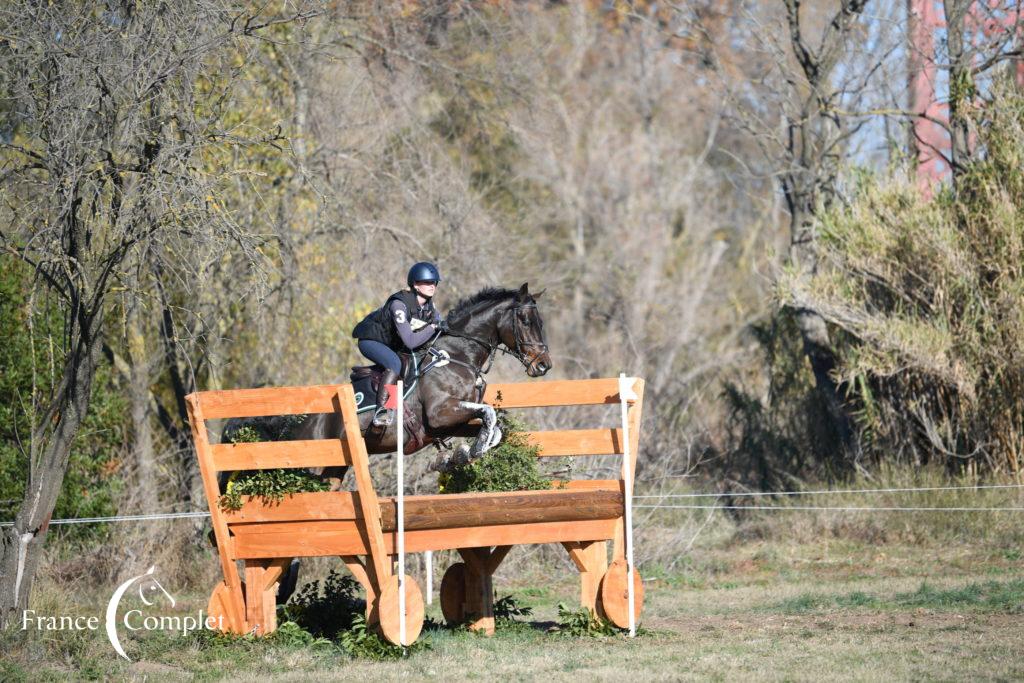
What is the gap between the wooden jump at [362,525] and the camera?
734 cm

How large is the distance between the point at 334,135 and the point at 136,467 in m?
4.88

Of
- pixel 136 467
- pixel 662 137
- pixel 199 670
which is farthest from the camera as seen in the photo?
pixel 662 137

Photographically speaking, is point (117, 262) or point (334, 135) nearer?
point (117, 262)

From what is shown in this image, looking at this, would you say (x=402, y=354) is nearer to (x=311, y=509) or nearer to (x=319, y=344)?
(x=311, y=509)

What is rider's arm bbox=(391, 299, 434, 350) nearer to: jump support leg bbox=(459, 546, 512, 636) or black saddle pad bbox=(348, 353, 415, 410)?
black saddle pad bbox=(348, 353, 415, 410)

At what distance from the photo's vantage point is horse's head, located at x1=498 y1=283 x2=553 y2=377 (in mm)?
9500

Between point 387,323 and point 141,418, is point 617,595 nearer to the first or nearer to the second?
point 387,323

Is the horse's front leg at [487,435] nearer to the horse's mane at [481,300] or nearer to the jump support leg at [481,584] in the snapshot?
the jump support leg at [481,584]

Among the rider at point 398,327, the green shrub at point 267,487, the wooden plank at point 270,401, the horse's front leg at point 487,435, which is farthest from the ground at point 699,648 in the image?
the rider at point 398,327

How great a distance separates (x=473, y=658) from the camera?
7.36m

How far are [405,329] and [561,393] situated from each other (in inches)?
53.9

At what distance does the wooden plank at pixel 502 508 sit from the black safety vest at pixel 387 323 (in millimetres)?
2016

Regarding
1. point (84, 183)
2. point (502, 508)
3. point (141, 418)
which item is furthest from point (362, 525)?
point (141, 418)

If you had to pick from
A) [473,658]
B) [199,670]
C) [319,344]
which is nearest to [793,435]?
[319,344]
